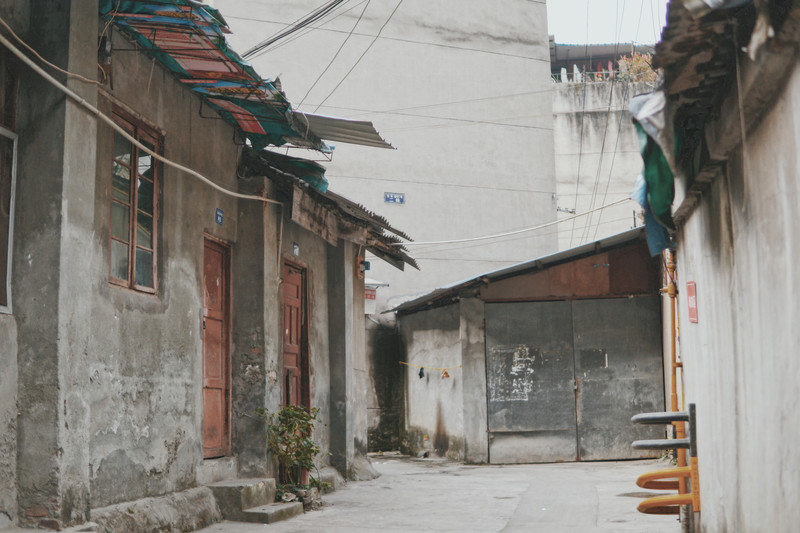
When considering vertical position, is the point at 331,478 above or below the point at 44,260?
below

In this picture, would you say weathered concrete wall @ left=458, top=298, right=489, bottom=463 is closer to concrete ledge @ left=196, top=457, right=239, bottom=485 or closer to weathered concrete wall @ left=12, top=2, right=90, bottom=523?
concrete ledge @ left=196, top=457, right=239, bottom=485

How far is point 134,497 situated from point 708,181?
5.13m

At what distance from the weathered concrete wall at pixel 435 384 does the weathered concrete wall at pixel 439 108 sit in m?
3.81

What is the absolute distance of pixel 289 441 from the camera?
9266 mm

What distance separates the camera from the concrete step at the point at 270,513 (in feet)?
26.1

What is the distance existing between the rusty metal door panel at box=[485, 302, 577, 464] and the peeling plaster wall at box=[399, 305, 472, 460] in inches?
27.7

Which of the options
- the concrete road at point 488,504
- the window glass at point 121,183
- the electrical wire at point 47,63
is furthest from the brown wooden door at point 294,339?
the electrical wire at point 47,63

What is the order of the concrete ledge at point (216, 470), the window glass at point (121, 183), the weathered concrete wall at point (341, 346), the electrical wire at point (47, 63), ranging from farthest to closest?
the weathered concrete wall at point (341, 346)
the concrete ledge at point (216, 470)
the window glass at point (121, 183)
the electrical wire at point (47, 63)

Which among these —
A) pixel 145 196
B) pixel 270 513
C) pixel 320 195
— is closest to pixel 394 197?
pixel 320 195

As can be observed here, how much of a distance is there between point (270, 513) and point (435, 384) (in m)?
8.82

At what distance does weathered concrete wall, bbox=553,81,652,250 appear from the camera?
25609 mm

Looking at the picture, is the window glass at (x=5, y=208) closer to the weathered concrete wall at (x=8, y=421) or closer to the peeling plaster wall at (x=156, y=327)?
the weathered concrete wall at (x=8, y=421)

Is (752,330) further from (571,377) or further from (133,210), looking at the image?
(571,377)

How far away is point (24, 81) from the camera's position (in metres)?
5.66
